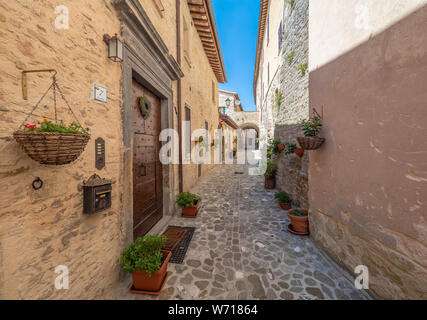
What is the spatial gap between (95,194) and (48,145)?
31.3 inches

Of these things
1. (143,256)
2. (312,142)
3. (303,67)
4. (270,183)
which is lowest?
(143,256)

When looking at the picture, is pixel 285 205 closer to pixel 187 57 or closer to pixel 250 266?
pixel 250 266

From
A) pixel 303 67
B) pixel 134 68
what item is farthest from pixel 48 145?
pixel 303 67

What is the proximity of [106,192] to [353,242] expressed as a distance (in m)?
3.29

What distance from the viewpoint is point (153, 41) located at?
10.0 ft

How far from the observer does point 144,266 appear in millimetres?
2078

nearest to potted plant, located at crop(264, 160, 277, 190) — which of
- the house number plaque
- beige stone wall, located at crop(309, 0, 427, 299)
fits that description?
beige stone wall, located at crop(309, 0, 427, 299)

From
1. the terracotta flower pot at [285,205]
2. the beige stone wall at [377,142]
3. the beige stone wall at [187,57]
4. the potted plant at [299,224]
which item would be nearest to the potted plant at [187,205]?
the beige stone wall at [187,57]

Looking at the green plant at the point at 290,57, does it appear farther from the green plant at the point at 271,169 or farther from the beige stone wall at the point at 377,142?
the green plant at the point at 271,169

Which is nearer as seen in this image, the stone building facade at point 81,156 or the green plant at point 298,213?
the stone building facade at point 81,156

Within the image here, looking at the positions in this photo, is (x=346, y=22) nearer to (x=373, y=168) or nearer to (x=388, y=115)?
(x=388, y=115)

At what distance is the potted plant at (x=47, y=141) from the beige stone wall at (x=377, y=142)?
304 centimetres

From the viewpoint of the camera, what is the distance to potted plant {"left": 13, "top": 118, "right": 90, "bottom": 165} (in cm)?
114

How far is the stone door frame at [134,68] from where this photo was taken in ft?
7.87
